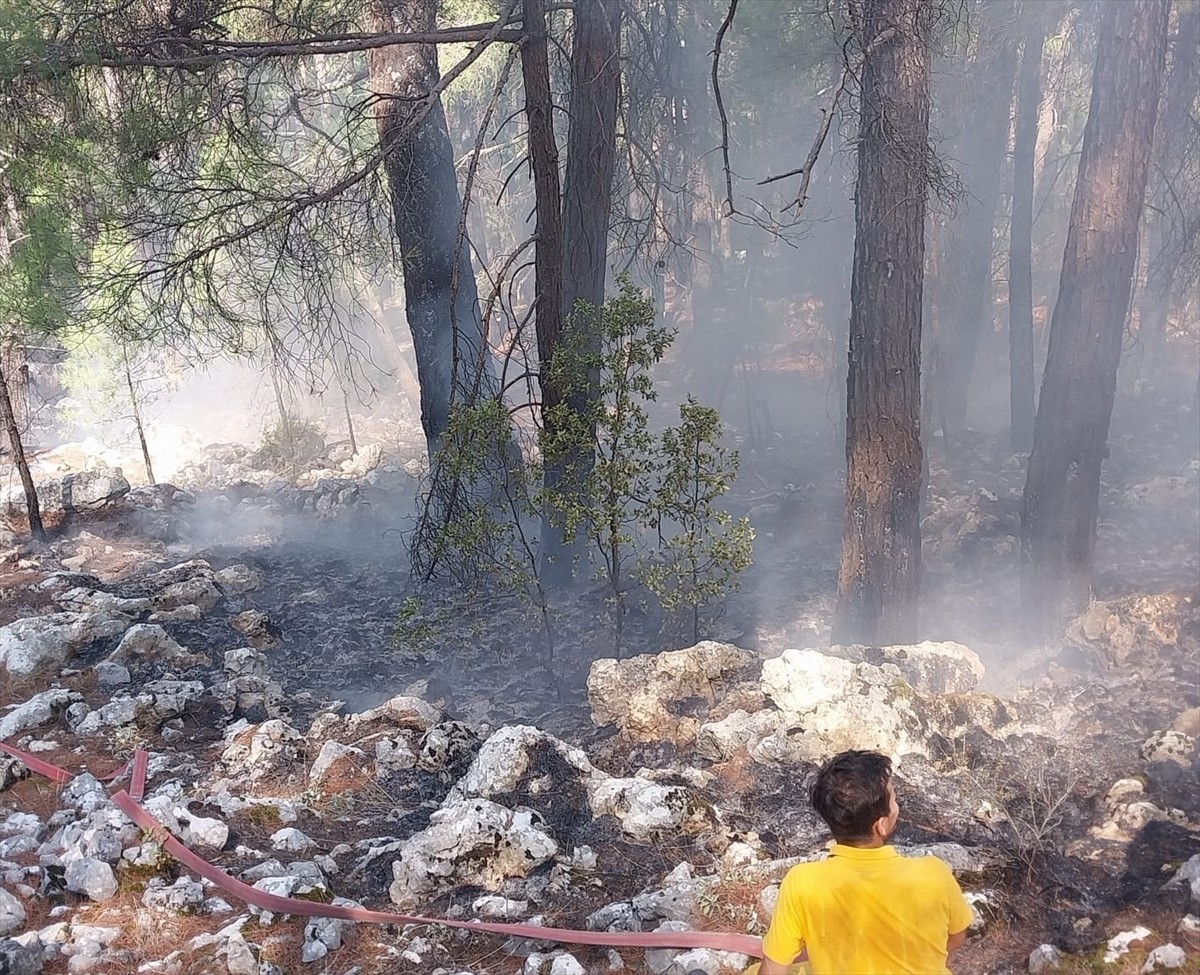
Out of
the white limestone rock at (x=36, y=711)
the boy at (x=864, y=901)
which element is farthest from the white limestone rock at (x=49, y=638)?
the boy at (x=864, y=901)

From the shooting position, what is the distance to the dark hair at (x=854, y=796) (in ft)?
7.66

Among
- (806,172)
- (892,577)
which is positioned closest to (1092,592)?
(892,577)

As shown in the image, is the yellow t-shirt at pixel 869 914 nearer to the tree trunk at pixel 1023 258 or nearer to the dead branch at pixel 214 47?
the dead branch at pixel 214 47

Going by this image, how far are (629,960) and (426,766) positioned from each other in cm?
207

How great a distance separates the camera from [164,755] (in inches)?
205

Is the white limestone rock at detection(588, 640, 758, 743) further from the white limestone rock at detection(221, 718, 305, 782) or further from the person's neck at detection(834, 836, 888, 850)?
the person's neck at detection(834, 836, 888, 850)

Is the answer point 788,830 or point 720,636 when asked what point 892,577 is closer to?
point 720,636

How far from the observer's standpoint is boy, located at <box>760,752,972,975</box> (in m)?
2.32

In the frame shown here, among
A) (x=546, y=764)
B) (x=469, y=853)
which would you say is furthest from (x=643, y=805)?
(x=469, y=853)

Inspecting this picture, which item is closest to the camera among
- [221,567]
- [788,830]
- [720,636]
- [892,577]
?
[788,830]

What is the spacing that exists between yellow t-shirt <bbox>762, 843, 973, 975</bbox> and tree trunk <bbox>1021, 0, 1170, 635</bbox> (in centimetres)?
629

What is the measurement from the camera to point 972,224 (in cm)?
1538

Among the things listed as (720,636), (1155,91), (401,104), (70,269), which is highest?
(401,104)

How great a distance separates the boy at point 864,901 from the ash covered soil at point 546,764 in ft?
3.63
